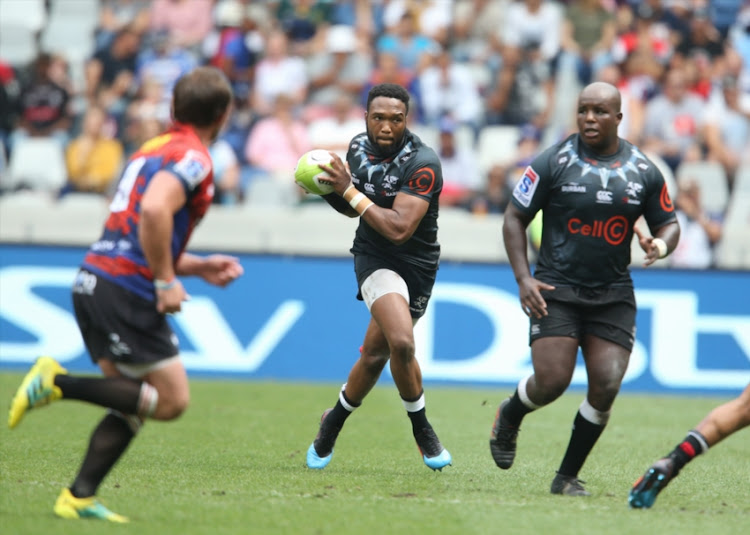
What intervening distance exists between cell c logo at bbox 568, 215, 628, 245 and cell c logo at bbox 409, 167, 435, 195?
3.29 feet

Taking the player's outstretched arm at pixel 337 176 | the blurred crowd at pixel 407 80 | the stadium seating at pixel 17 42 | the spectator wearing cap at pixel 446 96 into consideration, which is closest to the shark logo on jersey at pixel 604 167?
the player's outstretched arm at pixel 337 176

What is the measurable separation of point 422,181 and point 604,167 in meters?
1.17

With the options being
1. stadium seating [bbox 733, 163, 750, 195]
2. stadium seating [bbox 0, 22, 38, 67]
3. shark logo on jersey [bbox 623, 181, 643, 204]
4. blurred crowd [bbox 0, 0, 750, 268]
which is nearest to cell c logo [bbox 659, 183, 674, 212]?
shark logo on jersey [bbox 623, 181, 643, 204]

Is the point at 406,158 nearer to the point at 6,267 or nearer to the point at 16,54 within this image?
the point at 6,267

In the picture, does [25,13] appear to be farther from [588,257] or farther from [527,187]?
[588,257]

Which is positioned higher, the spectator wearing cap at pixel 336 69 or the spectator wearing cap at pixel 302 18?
the spectator wearing cap at pixel 302 18

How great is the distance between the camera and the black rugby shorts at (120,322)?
5270 millimetres

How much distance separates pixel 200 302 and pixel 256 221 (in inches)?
81.4

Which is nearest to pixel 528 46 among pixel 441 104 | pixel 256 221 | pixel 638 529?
pixel 441 104

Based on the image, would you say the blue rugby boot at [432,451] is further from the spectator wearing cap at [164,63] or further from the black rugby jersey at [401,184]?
the spectator wearing cap at [164,63]

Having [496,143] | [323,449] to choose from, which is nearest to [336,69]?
[496,143]

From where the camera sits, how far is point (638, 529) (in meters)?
5.38

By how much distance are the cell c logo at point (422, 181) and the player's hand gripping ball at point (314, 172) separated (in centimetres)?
53

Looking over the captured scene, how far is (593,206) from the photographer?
256 inches
